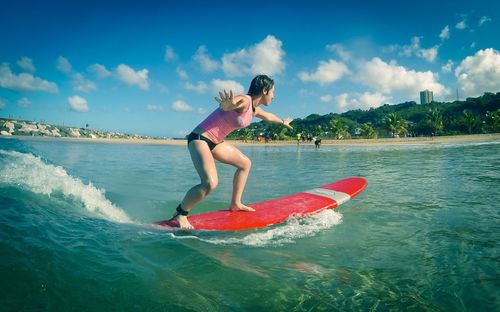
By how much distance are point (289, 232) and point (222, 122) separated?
1.71 meters

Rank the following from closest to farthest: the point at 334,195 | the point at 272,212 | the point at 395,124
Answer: the point at 272,212 < the point at 334,195 < the point at 395,124

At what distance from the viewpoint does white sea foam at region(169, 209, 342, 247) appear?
11.9ft

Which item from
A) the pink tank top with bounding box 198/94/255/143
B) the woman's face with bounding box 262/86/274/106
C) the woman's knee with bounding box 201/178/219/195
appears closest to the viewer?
the woman's knee with bounding box 201/178/219/195

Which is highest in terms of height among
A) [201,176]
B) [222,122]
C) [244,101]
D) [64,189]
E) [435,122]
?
[435,122]

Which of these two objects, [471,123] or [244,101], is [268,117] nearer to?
[244,101]

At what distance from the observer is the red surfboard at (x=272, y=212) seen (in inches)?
169

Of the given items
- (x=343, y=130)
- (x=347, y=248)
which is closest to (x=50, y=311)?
(x=347, y=248)

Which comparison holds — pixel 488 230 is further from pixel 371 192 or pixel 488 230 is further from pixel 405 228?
pixel 371 192

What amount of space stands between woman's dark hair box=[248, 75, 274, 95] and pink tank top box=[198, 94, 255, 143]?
8.9 inches

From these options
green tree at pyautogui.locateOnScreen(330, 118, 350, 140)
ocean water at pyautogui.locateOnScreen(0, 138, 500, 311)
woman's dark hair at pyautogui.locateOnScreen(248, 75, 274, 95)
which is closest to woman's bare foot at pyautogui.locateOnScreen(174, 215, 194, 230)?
ocean water at pyautogui.locateOnScreen(0, 138, 500, 311)

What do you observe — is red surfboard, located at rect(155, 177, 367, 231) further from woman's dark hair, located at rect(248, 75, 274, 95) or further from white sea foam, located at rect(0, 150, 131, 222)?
woman's dark hair, located at rect(248, 75, 274, 95)

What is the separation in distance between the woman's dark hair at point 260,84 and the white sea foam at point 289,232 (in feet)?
6.26

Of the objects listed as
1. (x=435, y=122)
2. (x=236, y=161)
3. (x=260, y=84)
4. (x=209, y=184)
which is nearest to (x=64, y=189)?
(x=209, y=184)

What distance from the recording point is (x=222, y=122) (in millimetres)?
4234
